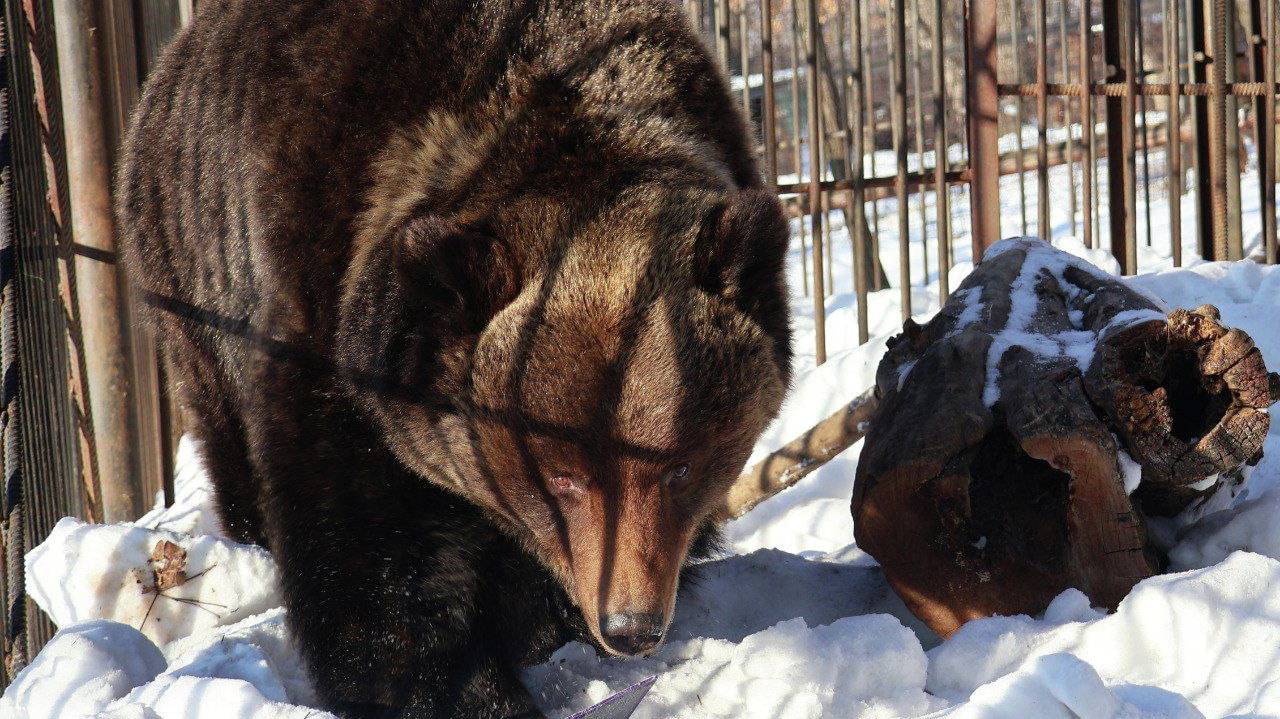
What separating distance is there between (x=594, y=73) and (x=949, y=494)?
4.82ft

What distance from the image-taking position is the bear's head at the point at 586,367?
2.60m

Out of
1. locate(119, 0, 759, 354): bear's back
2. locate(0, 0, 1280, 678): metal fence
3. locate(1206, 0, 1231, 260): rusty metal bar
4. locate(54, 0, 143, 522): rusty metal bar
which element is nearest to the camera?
locate(119, 0, 759, 354): bear's back

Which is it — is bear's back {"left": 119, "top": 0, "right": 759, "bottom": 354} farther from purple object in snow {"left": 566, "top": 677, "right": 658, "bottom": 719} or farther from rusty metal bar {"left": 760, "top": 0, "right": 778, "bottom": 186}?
rusty metal bar {"left": 760, "top": 0, "right": 778, "bottom": 186}

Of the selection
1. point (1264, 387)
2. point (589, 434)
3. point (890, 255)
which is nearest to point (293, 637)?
point (589, 434)

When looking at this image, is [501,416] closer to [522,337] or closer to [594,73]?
[522,337]

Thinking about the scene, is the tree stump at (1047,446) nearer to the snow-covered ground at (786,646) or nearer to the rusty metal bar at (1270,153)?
the snow-covered ground at (786,646)

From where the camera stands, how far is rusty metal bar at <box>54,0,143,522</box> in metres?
4.61

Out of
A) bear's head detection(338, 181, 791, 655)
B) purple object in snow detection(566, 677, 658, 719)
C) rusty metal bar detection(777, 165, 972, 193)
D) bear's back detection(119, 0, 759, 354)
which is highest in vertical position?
bear's back detection(119, 0, 759, 354)

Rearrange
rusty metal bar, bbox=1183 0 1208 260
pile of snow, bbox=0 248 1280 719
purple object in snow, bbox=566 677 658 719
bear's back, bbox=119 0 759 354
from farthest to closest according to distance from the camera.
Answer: rusty metal bar, bbox=1183 0 1208 260 → bear's back, bbox=119 0 759 354 → purple object in snow, bbox=566 677 658 719 → pile of snow, bbox=0 248 1280 719

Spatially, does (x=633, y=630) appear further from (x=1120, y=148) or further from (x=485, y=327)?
(x=1120, y=148)

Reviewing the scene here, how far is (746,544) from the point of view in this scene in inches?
197

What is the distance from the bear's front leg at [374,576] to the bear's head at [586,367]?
0.13 metres

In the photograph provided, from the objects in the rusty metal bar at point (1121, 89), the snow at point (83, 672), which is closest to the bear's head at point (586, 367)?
the snow at point (83, 672)

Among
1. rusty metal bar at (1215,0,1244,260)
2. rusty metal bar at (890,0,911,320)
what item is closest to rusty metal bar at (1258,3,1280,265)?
rusty metal bar at (1215,0,1244,260)
